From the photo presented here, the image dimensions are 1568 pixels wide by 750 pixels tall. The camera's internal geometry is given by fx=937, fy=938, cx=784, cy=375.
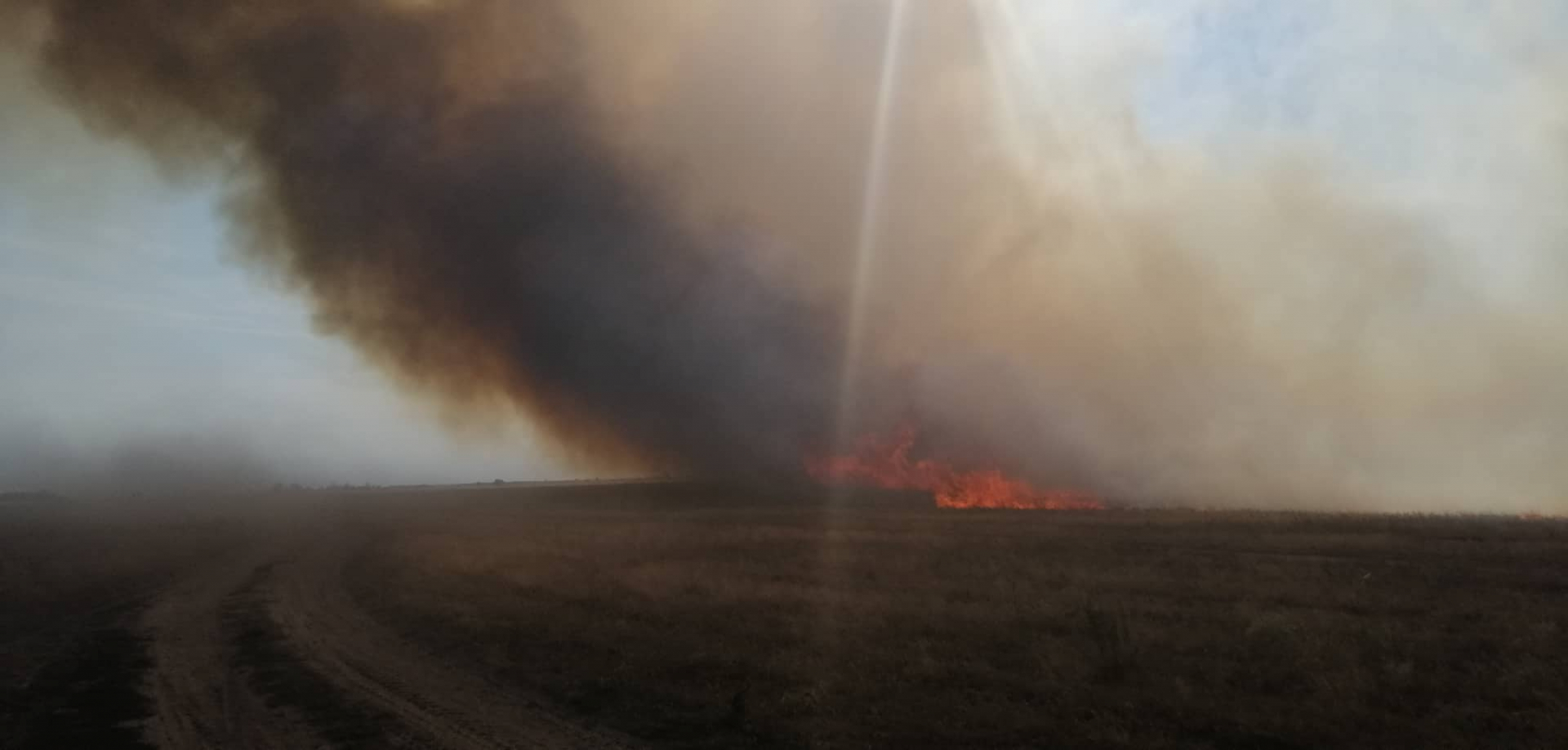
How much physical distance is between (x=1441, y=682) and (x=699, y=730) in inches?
366

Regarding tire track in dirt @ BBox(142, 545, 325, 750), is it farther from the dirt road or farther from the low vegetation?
the low vegetation

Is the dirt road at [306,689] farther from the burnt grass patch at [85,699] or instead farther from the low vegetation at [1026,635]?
the low vegetation at [1026,635]

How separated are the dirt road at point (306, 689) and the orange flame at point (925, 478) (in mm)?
38858

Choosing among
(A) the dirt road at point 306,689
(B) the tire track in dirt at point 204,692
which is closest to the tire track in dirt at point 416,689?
(A) the dirt road at point 306,689

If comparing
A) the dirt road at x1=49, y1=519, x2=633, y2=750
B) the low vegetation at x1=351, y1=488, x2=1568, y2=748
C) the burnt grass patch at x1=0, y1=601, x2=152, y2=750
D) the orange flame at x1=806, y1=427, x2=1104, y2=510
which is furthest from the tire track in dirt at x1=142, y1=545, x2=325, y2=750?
the orange flame at x1=806, y1=427, x2=1104, y2=510

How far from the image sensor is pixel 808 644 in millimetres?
15000

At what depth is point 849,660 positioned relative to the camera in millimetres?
13875

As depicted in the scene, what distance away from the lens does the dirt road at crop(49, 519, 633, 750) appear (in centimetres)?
1007

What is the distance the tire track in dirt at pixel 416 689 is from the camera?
33.1ft

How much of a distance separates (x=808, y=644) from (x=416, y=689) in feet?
19.4

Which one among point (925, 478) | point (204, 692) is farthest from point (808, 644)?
point (925, 478)

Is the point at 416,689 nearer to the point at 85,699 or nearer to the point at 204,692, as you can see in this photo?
the point at 204,692

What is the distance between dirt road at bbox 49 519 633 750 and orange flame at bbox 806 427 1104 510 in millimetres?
38858

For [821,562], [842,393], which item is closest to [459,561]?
[821,562]
